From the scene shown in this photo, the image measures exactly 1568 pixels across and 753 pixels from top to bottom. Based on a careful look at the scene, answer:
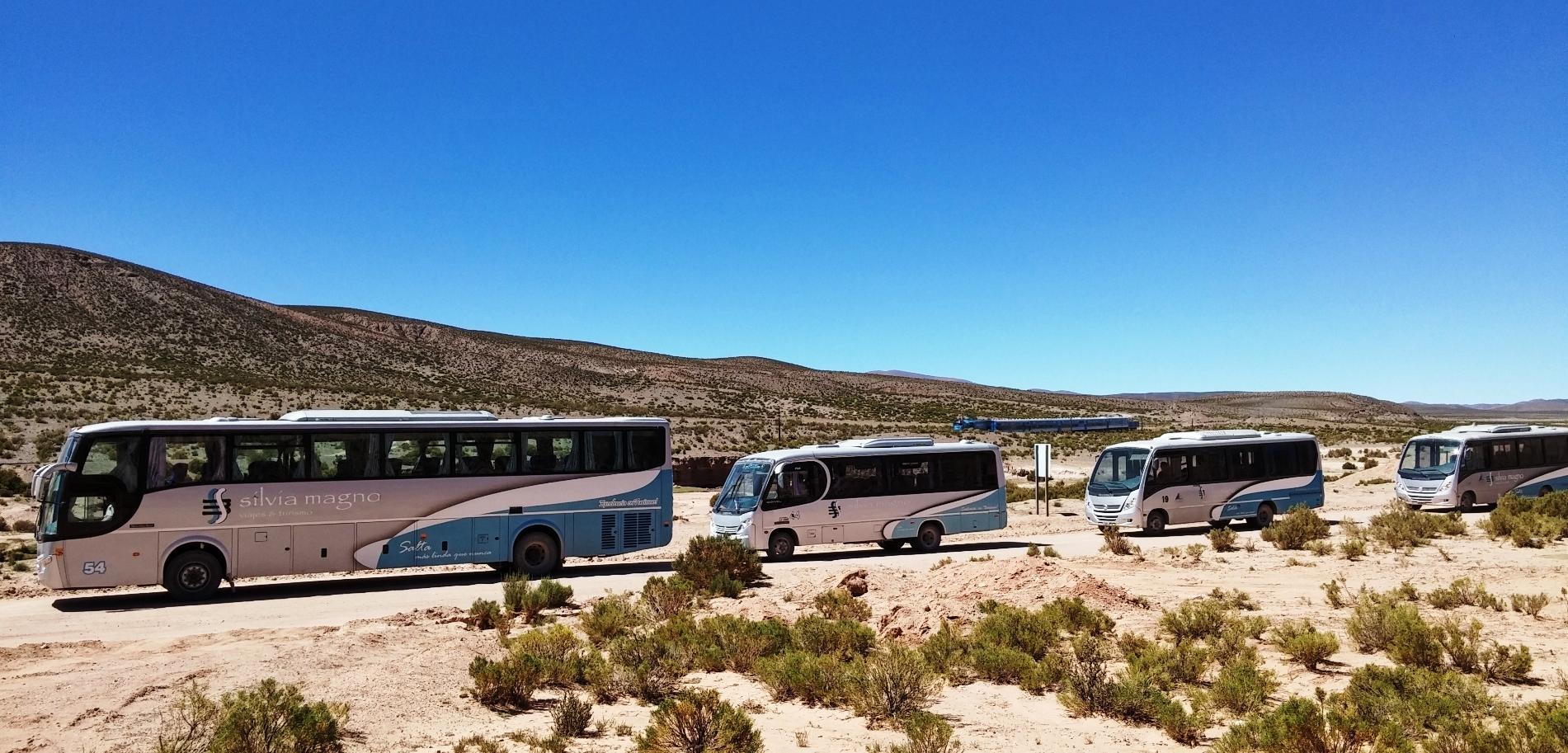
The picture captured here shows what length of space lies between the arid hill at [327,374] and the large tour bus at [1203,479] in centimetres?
4277

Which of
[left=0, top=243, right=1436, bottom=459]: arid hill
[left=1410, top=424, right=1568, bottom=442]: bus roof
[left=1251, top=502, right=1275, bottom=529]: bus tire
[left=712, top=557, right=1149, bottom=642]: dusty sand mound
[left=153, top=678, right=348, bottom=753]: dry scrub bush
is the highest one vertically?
[left=0, top=243, right=1436, bottom=459]: arid hill

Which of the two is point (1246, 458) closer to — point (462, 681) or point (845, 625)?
point (845, 625)

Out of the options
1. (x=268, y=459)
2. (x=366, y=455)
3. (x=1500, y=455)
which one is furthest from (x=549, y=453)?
(x=1500, y=455)

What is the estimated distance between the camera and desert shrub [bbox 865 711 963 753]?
7.53 m

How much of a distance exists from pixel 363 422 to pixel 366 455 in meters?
0.63

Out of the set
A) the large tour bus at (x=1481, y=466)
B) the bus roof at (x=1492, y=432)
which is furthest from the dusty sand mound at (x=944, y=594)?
the bus roof at (x=1492, y=432)

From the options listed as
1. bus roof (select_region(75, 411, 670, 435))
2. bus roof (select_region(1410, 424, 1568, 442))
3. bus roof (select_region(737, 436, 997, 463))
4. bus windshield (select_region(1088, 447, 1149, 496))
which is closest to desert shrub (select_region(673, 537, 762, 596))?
bus roof (select_region(75, 411, 670, 435))

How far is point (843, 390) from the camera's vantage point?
137625 millimetres

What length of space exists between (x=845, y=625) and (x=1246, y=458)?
69.5 ft

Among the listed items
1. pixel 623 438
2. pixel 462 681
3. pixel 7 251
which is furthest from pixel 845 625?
pixel 7 251

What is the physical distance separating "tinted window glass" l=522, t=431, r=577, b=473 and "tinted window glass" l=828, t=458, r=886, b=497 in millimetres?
6504

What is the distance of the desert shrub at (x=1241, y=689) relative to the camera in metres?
8.94

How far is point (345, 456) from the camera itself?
59.4 feet

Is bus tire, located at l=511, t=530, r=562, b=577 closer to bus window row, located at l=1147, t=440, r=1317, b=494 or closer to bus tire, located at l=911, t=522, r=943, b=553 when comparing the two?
bus tire, located at l=911, t=522, r=943, b=553
